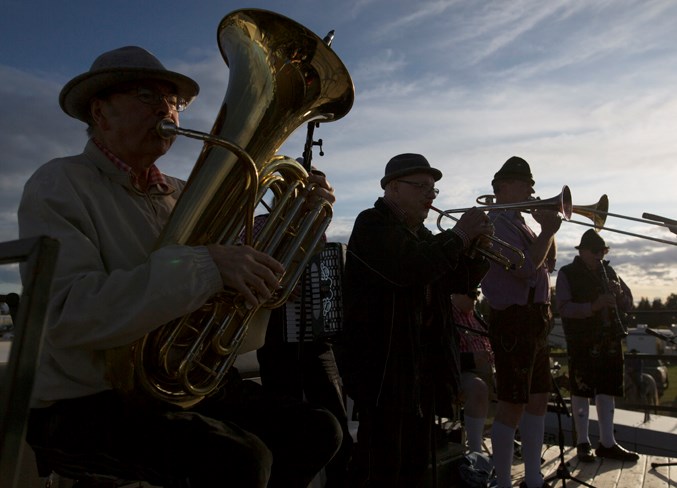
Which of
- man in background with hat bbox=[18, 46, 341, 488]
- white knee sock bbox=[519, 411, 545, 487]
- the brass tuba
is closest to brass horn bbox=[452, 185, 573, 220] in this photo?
white knee sock bbox=[519, 411, 545, 487]

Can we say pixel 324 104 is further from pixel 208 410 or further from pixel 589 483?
pixel 589 483

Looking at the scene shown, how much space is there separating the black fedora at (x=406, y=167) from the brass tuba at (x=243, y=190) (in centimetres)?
98

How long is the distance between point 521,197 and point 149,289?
3175 mm

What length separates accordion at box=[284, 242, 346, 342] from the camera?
362cm

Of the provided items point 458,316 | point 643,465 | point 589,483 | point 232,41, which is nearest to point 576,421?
point 643,465

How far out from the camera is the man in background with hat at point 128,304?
1.59 metres

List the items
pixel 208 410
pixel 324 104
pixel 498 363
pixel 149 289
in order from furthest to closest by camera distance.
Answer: pixel 498 363
pixel 324 104
pixel 208 410
pixel 149 289

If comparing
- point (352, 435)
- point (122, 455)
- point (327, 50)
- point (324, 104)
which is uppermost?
point (327, 50)

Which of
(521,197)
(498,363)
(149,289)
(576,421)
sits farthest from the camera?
(576,421)

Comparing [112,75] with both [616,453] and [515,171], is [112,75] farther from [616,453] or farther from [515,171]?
[616,453]

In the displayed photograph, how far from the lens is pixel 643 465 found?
5012 millimetres

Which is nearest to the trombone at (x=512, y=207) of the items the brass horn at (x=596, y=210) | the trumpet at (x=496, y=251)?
the trumpet at (x=496, y=251)

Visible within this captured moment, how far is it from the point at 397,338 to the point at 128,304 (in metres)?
1.71

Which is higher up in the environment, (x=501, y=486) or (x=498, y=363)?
(x=498, y=363)
